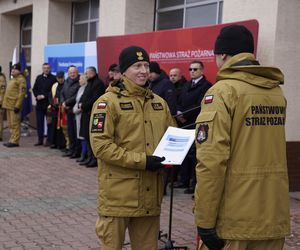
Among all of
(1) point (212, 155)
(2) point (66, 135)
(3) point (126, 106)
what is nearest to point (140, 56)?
(3) point (126, 106)

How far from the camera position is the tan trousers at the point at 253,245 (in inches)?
111

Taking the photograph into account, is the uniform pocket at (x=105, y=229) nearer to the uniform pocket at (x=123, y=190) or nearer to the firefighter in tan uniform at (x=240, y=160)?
the uniform pocket at (x=123, y=190)

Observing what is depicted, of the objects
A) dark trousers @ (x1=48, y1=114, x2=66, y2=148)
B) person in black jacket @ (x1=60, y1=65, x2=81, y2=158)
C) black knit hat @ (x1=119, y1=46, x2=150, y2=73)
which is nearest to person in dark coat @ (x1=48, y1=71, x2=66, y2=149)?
dark trousers @ (x1=48, y1=114, x2=66, y2=148)

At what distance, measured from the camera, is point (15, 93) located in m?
12.1

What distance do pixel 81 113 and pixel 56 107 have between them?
1.82 m

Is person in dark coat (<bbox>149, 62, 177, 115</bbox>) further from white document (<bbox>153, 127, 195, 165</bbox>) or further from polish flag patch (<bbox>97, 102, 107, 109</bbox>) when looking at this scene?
polish flag patch (<bbox>97, 102, 107, 109</bbox>)

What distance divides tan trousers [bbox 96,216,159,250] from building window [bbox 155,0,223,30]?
684 cm

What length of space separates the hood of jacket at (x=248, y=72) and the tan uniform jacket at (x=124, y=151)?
0.86 metres

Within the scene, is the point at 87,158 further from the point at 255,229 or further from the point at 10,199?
the point at 255,229

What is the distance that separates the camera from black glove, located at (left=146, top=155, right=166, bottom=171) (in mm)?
3465

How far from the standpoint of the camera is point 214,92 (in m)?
2.80

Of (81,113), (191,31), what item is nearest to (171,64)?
(191,31)

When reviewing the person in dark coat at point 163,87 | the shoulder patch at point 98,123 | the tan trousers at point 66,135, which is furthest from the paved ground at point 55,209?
the shoulder patch at point 98,123

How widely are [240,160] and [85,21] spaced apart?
503 inches
